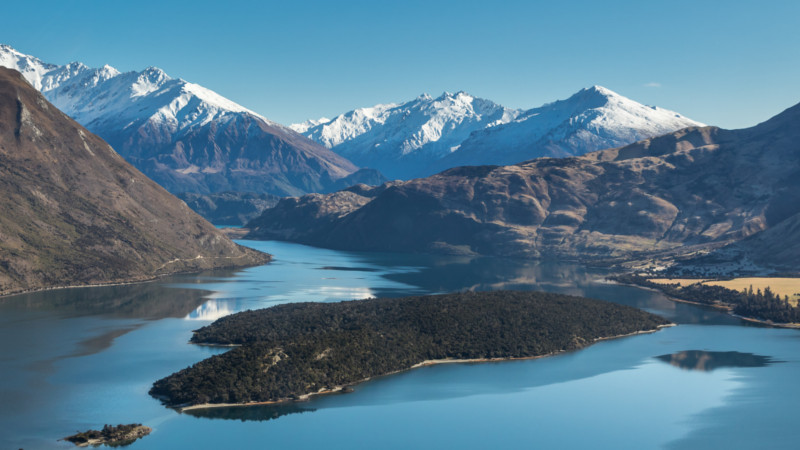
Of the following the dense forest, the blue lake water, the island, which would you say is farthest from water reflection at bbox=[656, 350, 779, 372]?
the island

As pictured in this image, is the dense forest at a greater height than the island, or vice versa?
the dense forest

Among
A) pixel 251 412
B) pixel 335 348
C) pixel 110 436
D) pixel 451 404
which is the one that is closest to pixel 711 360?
pixel 451 404

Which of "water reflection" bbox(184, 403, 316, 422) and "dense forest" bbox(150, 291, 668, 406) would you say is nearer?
"water reflection" bbox(184, 403, 316, 422)

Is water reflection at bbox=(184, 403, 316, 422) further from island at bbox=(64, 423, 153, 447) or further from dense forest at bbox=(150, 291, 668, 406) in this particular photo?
island at bbox=(64, 423, 153, 447)

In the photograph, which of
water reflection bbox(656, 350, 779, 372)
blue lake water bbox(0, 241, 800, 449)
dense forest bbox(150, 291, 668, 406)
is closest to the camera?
blue lake water bbox(0, 241, 800, 449)

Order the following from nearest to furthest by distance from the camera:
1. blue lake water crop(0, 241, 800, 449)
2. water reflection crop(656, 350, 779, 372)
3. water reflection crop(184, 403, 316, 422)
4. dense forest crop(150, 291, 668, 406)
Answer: blue lake water crop(0, 241, 800, 449)
water reflection crop(184, 403, 316, 422)
dense forest crop(150, 291, 668, 406)
water reflection crop(656, 350, 779, 372)

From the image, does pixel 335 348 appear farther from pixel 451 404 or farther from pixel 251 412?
pixel 451 404

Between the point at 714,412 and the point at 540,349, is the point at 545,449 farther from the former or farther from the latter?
the point at 540,349
